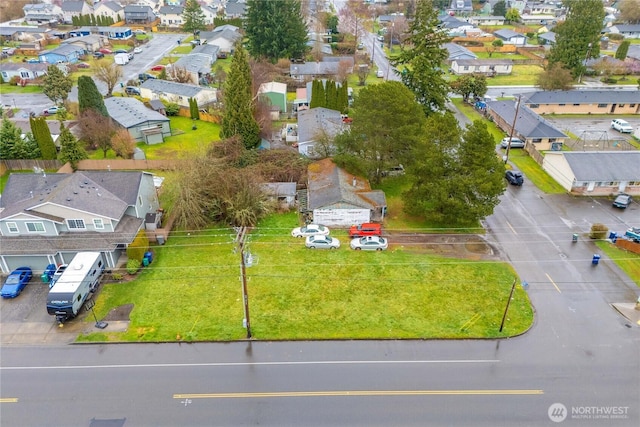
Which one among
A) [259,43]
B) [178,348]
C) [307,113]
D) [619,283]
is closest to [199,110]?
[307,113]

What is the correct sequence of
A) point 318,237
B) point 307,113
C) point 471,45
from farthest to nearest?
point 471,45 < point 307,113 < point 318,237

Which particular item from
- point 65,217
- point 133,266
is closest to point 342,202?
point 133,266

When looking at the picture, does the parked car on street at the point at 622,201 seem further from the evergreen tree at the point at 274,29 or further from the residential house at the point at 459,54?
the evergreen tree at the point at 274,29

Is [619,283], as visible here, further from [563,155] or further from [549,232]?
[563,155]

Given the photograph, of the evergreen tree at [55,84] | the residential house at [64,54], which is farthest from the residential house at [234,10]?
the evergreen tree at [55,84]

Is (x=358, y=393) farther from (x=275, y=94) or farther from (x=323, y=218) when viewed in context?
(x=275, y=94)

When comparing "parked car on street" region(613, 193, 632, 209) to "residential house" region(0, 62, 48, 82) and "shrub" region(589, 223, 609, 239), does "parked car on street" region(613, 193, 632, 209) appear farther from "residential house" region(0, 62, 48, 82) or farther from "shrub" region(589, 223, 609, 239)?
"residential house" region(0, 62, 48, 82)

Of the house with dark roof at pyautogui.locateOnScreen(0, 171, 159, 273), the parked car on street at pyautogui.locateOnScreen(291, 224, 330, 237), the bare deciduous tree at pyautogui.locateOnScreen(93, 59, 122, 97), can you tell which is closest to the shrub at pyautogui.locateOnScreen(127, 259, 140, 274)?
the house with dark roof at pyautogui.locateOnScreen(0, 171, 159, 273)
